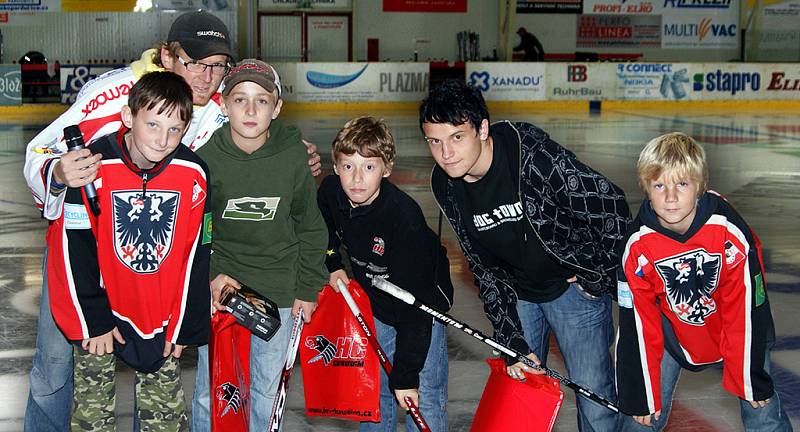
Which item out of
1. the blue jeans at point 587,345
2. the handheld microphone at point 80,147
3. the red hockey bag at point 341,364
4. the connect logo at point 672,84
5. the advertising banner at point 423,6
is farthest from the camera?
the advertising banner at point 423,6

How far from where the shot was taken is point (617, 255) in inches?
130

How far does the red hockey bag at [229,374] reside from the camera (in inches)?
130

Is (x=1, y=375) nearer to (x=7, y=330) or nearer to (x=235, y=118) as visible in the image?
(x=7, y=330)

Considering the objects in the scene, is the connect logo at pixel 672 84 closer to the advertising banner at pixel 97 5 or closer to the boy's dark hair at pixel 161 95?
the advertising banner at pixel 97 5

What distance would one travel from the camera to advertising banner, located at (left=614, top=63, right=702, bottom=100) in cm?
2353

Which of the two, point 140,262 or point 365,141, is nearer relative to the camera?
point 140,262

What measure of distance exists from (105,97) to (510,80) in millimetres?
20101

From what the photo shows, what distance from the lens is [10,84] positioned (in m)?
20.9

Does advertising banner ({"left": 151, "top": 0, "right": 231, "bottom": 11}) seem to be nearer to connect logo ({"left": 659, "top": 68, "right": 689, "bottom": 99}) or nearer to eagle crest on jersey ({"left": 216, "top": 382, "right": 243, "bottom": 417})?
connect logo ({"left": 659, "top": 68, "right": 689, "bottom": 99})

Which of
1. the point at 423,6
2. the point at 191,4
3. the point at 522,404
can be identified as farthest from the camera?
the point at 423,6

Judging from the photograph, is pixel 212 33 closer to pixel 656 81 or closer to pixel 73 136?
pixel 73 136

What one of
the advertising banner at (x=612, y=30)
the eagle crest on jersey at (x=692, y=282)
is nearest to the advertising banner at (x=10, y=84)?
the advertising banner at (x=612, y=30)

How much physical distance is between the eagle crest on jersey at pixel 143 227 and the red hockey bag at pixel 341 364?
74cm

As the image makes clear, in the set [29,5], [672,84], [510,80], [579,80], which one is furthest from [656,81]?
[29,5]
